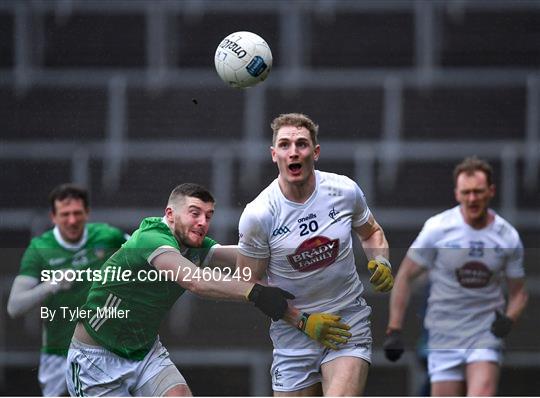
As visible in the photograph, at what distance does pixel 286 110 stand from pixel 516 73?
2079 millimetres

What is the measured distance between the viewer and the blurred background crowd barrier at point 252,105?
11.4 metres

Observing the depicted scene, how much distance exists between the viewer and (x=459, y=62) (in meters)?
12.1

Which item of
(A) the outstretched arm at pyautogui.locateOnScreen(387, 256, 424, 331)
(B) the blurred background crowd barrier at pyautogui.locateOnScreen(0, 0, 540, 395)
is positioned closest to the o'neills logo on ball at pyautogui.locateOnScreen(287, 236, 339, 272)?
(A) the outstretched arm at pyautogui.locateOnScreen(387, 256, 424, 331)

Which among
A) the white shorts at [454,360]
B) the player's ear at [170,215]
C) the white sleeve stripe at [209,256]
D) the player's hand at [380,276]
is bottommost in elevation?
the white shorts at [454,360]

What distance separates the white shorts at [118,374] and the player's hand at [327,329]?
77cm

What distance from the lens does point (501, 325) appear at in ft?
27.4

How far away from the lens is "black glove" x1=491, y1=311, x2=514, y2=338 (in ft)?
27.3

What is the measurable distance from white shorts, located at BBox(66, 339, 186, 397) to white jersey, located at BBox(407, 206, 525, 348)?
2.08 metres

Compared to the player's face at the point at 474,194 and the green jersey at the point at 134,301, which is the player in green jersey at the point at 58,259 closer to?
the green jersey at the point at 134,301

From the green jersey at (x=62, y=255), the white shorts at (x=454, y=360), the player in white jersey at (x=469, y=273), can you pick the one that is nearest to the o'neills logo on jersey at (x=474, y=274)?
Result: the player in white jersey at (x=469, y=273)

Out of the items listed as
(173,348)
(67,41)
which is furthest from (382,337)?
(67,41)

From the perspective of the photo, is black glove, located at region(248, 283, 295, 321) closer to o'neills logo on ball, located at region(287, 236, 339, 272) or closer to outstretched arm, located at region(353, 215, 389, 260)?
o'neills logo on ball, located at region(287, 236, 339, 272)

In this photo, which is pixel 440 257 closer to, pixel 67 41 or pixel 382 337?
pixel 382 337

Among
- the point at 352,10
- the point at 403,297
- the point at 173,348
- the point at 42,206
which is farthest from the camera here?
the point at 352,10
